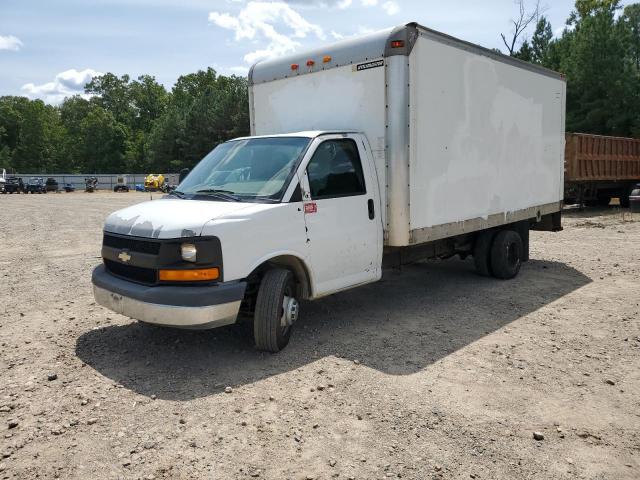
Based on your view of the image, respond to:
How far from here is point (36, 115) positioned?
8731cm

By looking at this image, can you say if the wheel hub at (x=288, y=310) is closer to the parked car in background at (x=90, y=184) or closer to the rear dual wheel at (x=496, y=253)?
the rear dual wheel at (x=496, y=253)

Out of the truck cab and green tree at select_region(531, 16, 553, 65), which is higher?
green tree at select_region(531, 16, 553, 65)

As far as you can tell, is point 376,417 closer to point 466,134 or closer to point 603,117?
point 466,134

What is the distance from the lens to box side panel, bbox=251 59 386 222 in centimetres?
598

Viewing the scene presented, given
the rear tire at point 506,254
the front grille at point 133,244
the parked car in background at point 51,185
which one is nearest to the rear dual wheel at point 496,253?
the rear tire at point 506,254

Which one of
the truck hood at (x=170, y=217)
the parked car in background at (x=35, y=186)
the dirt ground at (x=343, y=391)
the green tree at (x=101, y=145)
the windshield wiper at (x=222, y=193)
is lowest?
the dirt ground at (x=343, y=391)

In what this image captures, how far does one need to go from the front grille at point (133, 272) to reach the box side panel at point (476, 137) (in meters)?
2.90

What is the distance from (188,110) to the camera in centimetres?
6397

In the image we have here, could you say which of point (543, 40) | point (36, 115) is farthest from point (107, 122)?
point (543, 40)

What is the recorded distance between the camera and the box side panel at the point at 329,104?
5.98 metres

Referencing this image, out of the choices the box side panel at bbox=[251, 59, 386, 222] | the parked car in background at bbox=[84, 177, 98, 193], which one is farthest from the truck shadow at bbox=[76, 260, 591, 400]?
the parked car in background at bbox=[84, 177, 98, 193]

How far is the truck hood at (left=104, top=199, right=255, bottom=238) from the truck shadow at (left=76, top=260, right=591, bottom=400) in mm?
1239

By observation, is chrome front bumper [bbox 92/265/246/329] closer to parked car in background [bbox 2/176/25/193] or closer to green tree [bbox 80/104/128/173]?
parked car in background [bbox 2/176/25/193]

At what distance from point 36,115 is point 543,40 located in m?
78.7
